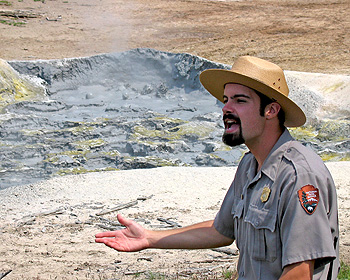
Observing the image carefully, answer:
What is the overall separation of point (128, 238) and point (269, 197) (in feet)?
2.46

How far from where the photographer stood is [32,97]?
1166 centimetres

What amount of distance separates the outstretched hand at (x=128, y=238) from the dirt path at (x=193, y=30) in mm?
12260

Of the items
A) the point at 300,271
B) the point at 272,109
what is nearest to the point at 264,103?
the point at 272,109

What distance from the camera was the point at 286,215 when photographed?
6.28ft

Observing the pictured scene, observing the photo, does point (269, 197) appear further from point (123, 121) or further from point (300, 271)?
point (123, 121)

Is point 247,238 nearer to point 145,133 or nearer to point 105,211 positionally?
point 105,211

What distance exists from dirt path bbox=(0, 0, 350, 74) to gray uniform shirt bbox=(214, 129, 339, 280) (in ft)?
40.7

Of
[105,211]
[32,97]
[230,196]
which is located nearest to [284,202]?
[230,196]

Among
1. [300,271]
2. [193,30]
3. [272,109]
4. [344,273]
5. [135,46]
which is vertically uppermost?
[272,109]

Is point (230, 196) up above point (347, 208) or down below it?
above

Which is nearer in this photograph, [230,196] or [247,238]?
[247,238]

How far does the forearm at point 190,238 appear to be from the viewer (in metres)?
2.44

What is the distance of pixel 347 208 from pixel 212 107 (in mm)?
6065

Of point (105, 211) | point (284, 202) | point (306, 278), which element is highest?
point (284, 202)
